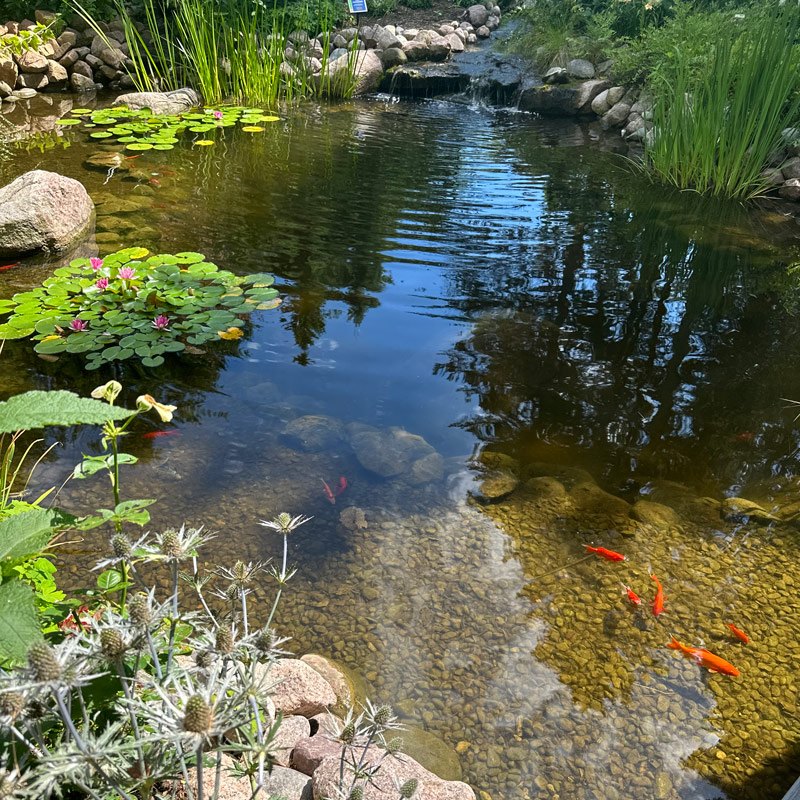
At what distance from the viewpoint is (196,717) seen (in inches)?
29.4

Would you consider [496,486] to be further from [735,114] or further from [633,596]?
[735,114]

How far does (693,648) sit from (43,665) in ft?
6.84

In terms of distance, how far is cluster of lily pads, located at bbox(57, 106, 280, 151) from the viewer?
7129 millimetres

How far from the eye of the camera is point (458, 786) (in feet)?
5.32

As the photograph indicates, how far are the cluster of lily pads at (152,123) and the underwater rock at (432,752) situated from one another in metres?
6.76

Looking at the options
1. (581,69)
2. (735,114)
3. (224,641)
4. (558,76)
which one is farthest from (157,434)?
(581,69)

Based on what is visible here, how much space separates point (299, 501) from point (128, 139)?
5.99 meters

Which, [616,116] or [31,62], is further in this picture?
[616,116]

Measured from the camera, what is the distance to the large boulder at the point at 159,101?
26.8ft

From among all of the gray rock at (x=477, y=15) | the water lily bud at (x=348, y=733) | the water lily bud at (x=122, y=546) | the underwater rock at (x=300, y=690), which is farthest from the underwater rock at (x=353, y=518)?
the gray rock at (x=477, y=15)

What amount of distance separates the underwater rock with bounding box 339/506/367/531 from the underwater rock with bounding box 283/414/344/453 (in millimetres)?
429

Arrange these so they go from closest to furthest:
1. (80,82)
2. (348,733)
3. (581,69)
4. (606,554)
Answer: (348,733) → (606,554) → (80,82) → (581,69)

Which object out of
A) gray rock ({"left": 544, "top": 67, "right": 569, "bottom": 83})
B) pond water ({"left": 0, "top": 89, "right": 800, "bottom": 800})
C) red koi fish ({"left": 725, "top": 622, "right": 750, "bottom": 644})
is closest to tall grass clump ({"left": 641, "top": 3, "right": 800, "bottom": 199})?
pond water ({"left": 0, "top": 89, "right": 800, "bottom": 800})

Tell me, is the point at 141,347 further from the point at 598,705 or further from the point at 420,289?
the point at 598,705
